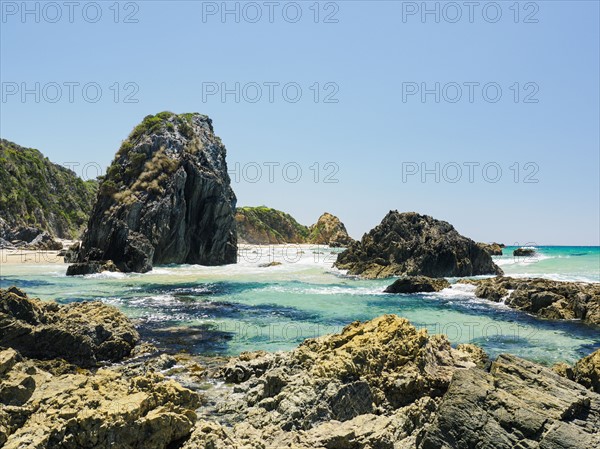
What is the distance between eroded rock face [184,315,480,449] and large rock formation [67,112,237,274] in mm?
43365

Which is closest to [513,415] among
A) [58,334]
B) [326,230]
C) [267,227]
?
[58,334]

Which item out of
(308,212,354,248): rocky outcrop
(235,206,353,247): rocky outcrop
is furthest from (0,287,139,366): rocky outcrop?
(308,212,354,248): rocky outcrop

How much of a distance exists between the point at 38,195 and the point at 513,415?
114067mm

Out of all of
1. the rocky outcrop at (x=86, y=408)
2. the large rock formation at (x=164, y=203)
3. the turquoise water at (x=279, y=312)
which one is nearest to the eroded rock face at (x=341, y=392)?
the rocky outcrop at (x=86, y=408)

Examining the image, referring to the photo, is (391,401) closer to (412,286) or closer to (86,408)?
(86,408)

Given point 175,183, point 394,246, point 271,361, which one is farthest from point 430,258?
point 271,361

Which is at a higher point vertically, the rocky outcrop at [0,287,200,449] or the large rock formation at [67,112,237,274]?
the large rock formation at [67,112,237,274]

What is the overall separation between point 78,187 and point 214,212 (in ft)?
261

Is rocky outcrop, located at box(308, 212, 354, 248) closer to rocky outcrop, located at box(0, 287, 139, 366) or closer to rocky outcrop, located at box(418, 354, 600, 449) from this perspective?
rocky outcrop, located at box(0, 287, 139, 366)

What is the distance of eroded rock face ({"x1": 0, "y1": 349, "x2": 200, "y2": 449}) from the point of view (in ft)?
23.9

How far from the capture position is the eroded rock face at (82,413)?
7270 mm

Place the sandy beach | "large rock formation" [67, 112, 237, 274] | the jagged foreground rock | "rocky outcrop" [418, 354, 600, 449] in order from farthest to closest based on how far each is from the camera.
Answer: the sandy beach, "large rock formation" [67, 112, 237, 274], the jagged foreground rock, "rocky outcrop" [418, 354, 600, 449]

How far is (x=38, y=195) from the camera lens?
334 ft

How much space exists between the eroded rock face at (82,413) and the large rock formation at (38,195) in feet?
272
